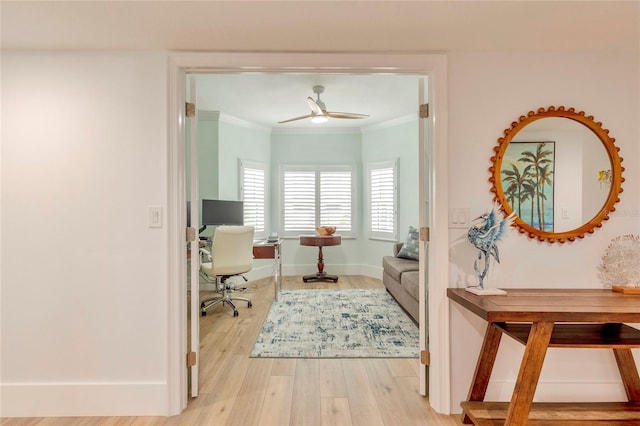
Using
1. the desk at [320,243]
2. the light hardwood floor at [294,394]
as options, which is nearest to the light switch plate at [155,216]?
the light hardwood floor at [294,394]

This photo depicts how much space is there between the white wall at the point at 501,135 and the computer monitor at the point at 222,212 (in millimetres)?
3324

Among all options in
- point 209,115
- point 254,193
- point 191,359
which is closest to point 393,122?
point 254,193

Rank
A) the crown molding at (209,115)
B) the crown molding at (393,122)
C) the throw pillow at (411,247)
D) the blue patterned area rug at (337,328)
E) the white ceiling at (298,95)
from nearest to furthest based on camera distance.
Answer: the blue patterned area rug at (337,328) < the white ceiling at (298,95) < the throw pillow at (411,247) < the crown molding at (209,115) < the crown molding at (393,122)

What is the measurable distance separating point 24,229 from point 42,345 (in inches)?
27.1

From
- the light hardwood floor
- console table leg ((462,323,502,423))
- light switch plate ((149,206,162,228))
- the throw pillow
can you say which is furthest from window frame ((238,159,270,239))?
console table leg ((462,323,502,423))

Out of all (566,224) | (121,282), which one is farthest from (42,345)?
(566,224)

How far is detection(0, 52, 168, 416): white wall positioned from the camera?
195cm

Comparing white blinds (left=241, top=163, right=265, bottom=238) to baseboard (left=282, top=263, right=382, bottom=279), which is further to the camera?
baseboard (left=282, top=263, right=382, bottom=279)

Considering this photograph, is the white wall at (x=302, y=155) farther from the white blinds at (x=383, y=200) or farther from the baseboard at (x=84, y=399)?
the baseboard at (x=84, y=399)

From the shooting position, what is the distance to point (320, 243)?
5.20 metres

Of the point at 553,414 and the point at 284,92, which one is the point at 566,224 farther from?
the point at 284,92

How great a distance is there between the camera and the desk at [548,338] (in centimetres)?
149

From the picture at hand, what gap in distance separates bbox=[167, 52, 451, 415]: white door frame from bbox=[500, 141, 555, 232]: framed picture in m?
0.40

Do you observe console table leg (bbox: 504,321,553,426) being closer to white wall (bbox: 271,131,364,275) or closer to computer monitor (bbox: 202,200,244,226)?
computer monitor (bbox: 202,200,244,226)
